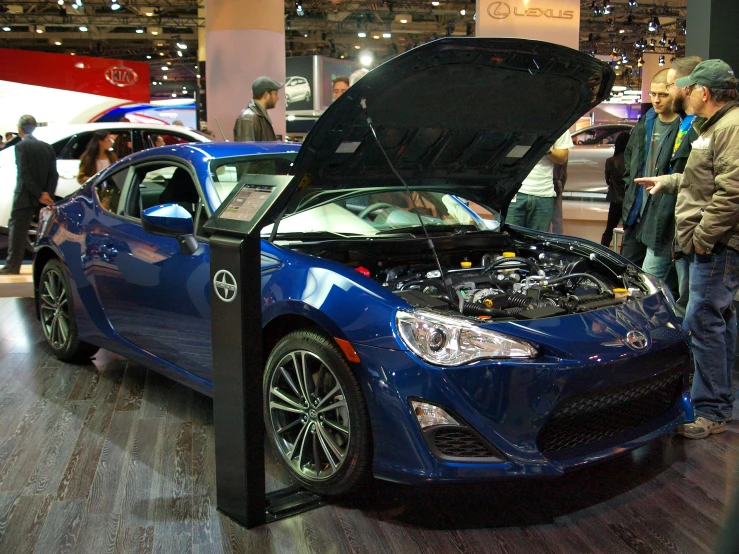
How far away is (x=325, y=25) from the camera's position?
25.6 metres

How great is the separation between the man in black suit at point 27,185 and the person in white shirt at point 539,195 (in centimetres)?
460

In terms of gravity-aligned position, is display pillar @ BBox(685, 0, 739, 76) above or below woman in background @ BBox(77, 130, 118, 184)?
above

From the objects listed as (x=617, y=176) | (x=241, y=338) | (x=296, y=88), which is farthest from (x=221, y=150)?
(x=296, y=88)

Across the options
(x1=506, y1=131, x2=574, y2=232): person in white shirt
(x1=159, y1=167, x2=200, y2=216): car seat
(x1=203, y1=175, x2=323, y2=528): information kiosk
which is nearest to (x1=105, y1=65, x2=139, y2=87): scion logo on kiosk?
(x1=506, y1=131, x2=574, y2=232): person in white shirt

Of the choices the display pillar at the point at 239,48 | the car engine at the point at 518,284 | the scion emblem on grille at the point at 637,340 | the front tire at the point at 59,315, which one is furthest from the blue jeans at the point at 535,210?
the display pillar at the point at 239,48

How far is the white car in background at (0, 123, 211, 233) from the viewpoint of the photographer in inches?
345

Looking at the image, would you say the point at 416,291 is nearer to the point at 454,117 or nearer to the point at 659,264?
the point at 454,117

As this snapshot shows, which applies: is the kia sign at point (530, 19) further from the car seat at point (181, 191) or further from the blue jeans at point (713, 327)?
the blue jeans at point (713, 327)

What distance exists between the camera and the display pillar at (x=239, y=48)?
9.77m

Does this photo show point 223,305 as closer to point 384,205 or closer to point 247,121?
point 384,205

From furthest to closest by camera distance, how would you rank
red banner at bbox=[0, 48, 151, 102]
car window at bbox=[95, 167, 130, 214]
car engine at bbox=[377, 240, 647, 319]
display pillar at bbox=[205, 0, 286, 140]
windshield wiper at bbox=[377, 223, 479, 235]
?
red banner at bbox=[0, 48, 151, 102] < display pillar at bbox=[205, 0, 286, 140] < car window at bbox=[95, 167, 130, 214] < windshield wiper at bbox=[377, 223, 479, 235] < car engine at bbox=[377, 240, 647, 319]

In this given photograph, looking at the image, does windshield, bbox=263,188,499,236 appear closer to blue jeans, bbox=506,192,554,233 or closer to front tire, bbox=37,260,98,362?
front tire, bbox=37,260,98,362

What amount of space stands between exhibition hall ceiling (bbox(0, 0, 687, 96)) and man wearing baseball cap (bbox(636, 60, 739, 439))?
55.8 ft

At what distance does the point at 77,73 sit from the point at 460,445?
19819 mm
